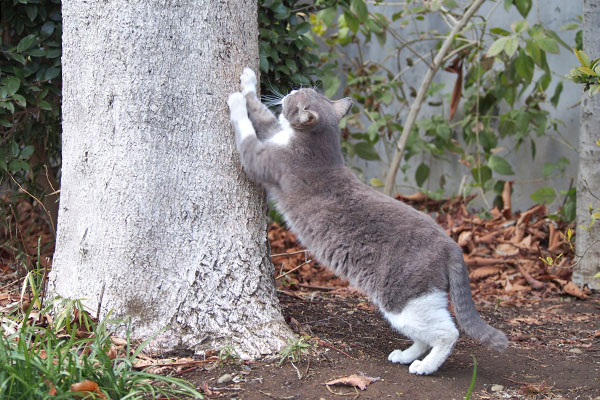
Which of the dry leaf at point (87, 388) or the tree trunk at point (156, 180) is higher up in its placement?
the tree trunk at point (156, 180)

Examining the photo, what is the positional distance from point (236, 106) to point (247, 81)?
0.53 ft

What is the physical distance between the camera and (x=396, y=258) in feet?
10.6

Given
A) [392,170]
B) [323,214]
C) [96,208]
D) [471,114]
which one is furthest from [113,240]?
[471,114]

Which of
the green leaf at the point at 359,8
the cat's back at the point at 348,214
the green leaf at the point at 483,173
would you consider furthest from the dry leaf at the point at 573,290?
the green leaf at the point at 359,8

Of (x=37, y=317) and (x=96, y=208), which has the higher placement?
(x=96, y=208)

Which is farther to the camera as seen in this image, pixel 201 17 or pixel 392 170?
pixel 392 170

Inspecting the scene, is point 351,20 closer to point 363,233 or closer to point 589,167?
point 589,167

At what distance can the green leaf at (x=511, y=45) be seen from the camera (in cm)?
461

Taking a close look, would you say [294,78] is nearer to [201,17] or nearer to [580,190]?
[201,17]

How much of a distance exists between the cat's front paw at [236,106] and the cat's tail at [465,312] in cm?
139

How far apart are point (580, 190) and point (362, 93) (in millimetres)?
3226

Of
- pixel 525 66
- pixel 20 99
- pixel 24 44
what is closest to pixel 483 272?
pixel 525 66

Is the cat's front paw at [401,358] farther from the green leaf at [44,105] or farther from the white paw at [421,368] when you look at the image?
the green leaf at [44,105]

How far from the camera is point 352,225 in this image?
133 inches
